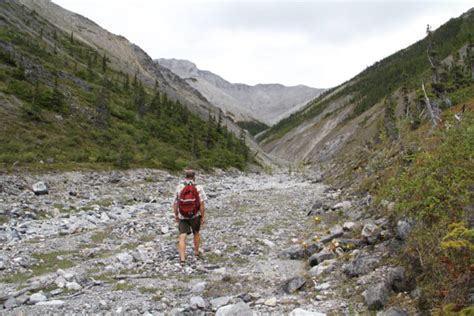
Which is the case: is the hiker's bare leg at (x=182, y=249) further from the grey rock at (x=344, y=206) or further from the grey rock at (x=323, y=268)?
the grey rock at (x=344, y=206)

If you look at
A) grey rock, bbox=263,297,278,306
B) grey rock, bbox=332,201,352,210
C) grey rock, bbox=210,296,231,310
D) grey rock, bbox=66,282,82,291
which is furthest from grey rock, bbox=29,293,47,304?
grey rock, bbox=332,201,352,210

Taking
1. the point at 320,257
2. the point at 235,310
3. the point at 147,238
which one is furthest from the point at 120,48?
the point at 235,310

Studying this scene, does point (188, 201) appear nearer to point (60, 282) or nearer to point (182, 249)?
point (182, 249)

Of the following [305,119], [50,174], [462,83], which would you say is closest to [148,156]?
[50,174]

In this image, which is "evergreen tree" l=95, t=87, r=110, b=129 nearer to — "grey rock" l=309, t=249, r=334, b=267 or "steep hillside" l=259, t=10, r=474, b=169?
"grey rock" l=309, t=249, r=334, b=267

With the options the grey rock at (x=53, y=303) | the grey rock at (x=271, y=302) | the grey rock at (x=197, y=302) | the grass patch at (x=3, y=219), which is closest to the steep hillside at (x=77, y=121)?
the grass patch at (x=3, y=219)

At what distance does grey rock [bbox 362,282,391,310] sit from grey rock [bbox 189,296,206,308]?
9.35ft

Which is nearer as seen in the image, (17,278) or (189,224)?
(17,278)

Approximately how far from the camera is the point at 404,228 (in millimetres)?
7602

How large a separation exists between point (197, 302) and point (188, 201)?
3.87 m

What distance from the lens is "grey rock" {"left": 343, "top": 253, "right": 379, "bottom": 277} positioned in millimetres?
7277

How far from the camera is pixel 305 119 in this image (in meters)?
157

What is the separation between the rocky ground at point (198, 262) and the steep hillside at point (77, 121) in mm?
8437

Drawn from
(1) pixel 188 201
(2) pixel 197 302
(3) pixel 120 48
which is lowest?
(2) pixel 197 302
